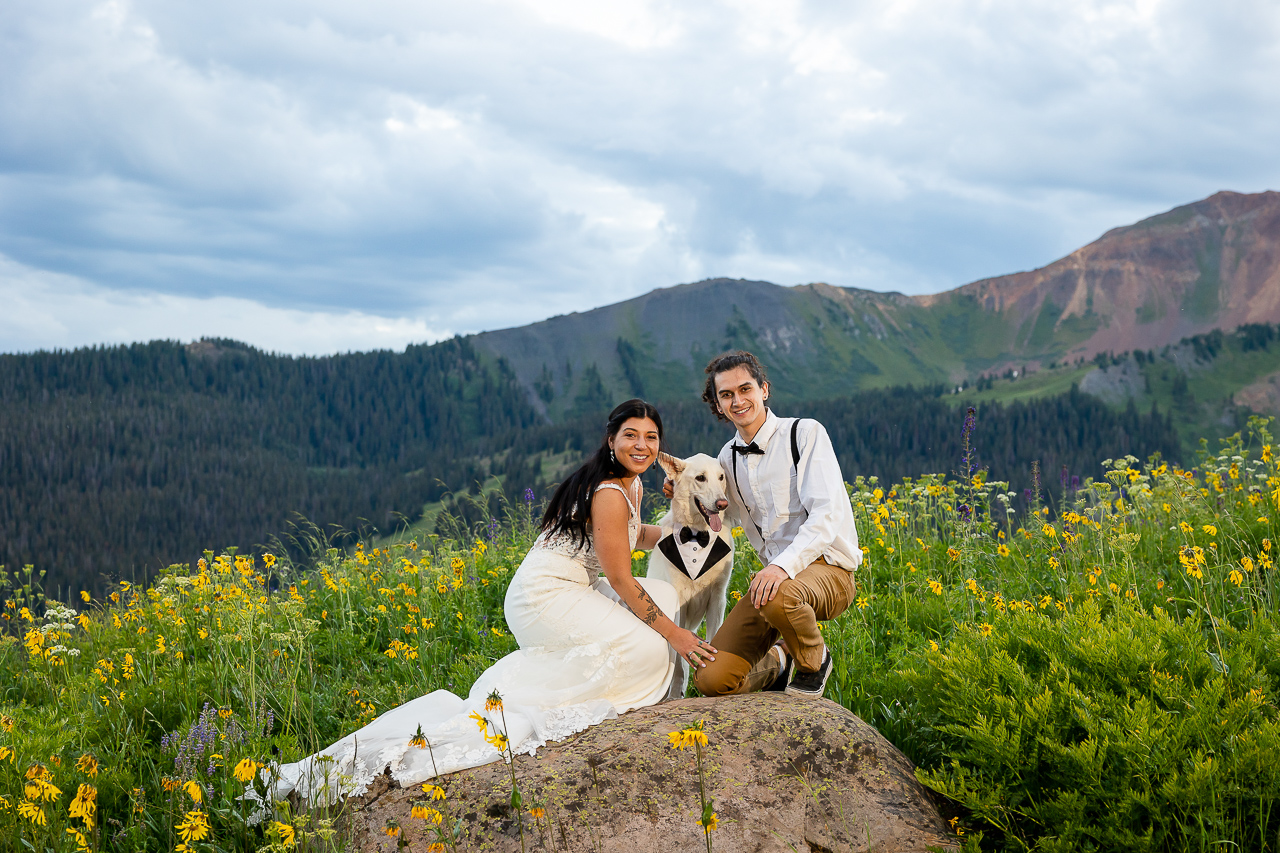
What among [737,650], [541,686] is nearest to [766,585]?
[737,650]

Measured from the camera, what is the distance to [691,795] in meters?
3.62

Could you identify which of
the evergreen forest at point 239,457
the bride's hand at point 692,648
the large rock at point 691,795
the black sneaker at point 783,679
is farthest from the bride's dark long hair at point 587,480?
the evergreen forest at point 239,457

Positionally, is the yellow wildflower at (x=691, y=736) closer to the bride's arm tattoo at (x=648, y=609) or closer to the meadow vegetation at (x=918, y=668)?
the meadow vegetation at (x=918, y=668)

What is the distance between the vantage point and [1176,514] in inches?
282

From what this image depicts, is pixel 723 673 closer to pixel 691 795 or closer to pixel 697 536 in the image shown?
pixel 697 536

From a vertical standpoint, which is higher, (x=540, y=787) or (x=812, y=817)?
(x=540, y=787)

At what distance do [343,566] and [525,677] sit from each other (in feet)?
16.7

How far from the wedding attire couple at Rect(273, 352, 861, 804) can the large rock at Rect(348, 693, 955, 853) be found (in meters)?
0.34

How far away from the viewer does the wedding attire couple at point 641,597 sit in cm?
435

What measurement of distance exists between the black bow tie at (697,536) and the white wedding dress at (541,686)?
1.00 ft

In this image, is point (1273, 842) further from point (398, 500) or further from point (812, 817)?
point (398, 500)

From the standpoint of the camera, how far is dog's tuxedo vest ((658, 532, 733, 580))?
16.1ft

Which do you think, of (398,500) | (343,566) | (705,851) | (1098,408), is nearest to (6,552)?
(398,500)

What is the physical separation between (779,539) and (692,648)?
3.18ft
